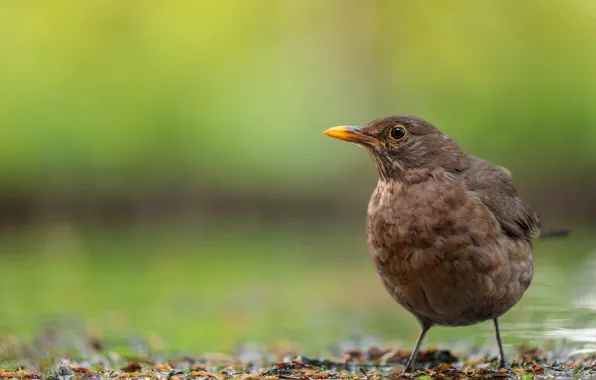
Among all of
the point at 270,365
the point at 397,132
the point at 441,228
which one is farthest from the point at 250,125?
the point at 441,228

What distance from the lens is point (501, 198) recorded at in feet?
18.8

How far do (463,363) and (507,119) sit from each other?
46.6ft

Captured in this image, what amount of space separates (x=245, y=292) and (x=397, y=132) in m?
4.67

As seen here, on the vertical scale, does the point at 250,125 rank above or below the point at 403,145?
below

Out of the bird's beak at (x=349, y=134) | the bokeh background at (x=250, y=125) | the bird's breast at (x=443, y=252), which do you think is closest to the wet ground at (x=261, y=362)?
the bird's breast at (x=443, y=252)

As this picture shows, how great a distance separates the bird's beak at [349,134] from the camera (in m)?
5.77

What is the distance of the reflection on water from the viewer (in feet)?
24.7

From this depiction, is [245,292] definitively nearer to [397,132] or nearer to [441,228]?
[397,132]

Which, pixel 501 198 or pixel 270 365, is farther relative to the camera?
pixel 270 365

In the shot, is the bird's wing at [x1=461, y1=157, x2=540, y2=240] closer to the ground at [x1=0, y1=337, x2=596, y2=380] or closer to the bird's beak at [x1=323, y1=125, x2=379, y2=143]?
the bird's beak at [x1=323, y1=125, x2=379, y2=143]

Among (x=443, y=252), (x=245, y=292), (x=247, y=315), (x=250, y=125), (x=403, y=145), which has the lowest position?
(x=245, y=292)

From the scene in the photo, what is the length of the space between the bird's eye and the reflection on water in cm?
187

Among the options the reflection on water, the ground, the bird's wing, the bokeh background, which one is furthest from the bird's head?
the bokeh background

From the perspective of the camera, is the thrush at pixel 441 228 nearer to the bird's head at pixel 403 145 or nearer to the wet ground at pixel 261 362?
the bird's head at pixel 403 145
